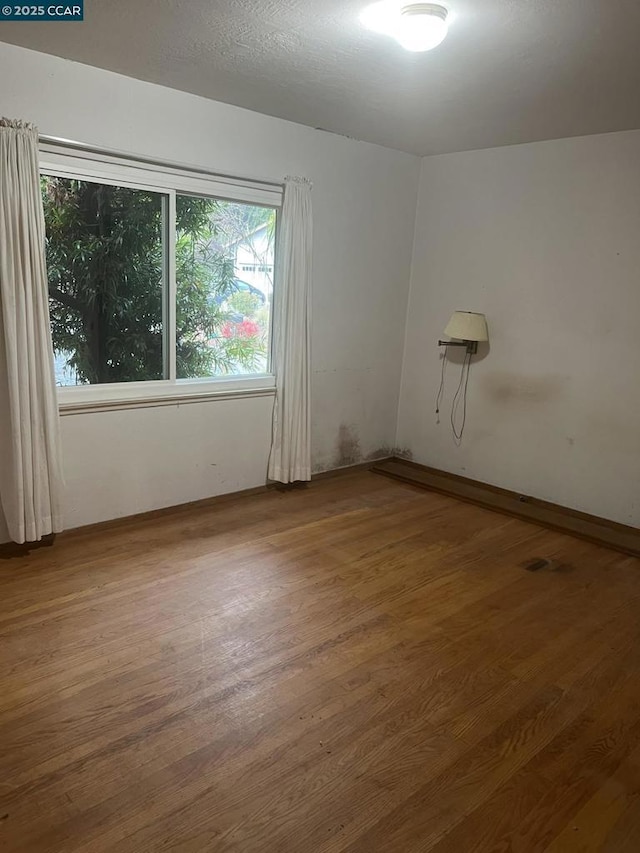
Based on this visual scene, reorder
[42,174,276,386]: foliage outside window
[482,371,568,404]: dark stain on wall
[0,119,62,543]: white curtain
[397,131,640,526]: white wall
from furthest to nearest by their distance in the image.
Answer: [482,371,568,404]: dark stain on wall
[397,131,640,526]: white wall
[42,174,276,386]: foliage outside window
[0,119,62,543]: white curtain

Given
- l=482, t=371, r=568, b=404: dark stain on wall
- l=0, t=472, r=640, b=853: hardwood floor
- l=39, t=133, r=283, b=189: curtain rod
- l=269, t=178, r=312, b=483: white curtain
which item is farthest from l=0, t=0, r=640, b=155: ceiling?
l=0, t=472, r=640, b=853: hardwood floor

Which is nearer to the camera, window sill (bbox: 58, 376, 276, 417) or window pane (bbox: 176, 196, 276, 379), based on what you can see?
window sill (bbox: 58, 376, 276, 417)

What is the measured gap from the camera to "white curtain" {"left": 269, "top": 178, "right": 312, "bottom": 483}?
3.89 metres

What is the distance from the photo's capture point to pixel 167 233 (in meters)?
3.50

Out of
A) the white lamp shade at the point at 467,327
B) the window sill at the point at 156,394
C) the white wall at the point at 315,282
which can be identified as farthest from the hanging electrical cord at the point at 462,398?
the window sill at the point at 156,394

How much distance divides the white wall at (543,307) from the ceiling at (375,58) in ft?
1.42

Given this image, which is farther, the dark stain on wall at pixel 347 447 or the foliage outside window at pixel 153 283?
the dark stain on wall at pixel 347 447

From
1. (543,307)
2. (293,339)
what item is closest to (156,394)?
(293,339)

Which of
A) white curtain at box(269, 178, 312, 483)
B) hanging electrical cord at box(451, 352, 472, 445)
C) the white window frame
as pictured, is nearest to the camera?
the white window frame

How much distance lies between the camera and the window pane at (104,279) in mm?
3143

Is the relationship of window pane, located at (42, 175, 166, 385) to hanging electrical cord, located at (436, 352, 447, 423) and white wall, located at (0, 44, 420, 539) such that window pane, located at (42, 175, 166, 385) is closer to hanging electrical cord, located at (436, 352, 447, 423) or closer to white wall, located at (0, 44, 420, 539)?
white wall, located at (0, 44, 420, 539)

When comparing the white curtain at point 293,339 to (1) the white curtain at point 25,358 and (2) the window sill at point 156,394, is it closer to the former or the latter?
(2) the window sill at point 156,394

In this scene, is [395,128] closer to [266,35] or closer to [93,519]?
[266,35]

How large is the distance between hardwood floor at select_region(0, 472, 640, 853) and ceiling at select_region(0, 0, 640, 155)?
2.51 metres
